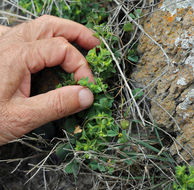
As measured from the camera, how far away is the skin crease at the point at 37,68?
1.76m

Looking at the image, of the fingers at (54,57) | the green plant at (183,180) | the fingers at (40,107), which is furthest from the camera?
the fingers at (54,57)

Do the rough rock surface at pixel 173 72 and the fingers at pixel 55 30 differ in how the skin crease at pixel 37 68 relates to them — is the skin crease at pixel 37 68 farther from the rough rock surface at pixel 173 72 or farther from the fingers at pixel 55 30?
the rough rock surface at pixel 173 72

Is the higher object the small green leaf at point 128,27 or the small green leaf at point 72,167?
the small green leaf at point 128,27

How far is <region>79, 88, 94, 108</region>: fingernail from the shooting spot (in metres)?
1.79

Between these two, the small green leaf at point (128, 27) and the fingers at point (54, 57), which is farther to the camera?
the small green leaf at point (128, 27)

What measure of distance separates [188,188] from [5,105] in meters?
1.51

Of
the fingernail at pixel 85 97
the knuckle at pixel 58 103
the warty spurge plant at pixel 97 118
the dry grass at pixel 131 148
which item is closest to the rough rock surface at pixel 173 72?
the dry grass at pixel 131 148

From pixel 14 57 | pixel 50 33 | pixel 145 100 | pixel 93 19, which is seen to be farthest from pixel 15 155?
pixel 93 19

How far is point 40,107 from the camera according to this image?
1.74m

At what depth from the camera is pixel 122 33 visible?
216cm

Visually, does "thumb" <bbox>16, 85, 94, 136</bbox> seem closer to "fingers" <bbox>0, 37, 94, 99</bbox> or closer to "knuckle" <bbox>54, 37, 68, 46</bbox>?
Result: "fingers" <bbox>0, 37, 94, 99</bbox>

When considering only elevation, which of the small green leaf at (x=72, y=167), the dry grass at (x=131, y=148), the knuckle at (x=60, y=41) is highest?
Result: the knuckle at (x=60, y=41)

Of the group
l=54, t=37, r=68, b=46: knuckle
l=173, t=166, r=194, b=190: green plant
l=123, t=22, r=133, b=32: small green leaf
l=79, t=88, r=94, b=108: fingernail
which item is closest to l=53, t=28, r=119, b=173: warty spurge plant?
l=79, t=88, r=94, b=108: fingernail

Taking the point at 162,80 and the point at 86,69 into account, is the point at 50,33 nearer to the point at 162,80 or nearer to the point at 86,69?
the point at 86,69
